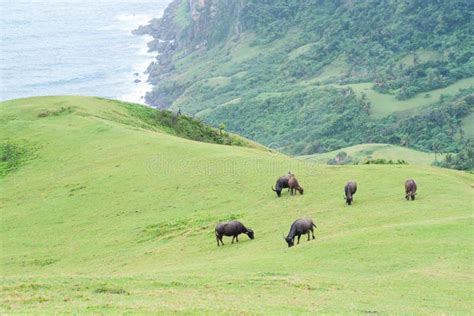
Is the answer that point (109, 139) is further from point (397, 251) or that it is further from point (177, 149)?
point (397, 251)

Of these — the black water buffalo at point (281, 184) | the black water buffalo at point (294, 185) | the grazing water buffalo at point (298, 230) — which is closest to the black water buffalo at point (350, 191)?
the black water buffalo at point (294, 185)

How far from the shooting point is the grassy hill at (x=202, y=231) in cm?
2462

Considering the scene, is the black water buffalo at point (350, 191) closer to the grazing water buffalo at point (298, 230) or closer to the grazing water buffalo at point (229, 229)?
the grazing water buffalo at point (298, 230)

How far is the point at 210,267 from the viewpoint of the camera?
103 feet

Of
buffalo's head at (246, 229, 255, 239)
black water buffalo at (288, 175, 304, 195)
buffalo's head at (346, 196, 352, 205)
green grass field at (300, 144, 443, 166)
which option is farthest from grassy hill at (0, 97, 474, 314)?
green grass field at (300, 144, 443, 166)

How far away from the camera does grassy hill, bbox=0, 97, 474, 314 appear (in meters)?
24.6

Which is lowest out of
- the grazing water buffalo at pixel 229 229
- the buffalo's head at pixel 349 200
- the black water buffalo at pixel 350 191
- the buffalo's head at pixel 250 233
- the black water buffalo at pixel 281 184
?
the buffalo's head at pixel 250 233

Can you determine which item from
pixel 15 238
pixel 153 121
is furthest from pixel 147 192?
pixel 153 121

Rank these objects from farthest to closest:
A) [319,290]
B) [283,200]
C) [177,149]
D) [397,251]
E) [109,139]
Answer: [109,139] → [177,149] → [283,200] → [397,251] → [319,290]

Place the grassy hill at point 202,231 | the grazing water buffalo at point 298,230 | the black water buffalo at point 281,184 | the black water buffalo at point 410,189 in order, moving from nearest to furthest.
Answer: the grassy hill at point 202,231 → the grazing water buffalo at point 298,230 → the black water buffalo at point 410,189 → the black water buffalo at point 281,184

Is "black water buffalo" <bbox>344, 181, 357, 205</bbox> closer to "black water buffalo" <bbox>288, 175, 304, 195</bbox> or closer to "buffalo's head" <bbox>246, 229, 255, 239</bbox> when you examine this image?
"black water buffalo" <bbox>288, 175, 304, 195</bbox>

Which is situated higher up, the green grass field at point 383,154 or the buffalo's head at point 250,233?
the green grass field at point 383,154

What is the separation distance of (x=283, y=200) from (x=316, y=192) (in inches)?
102

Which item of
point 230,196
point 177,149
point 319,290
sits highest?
point 177,149
